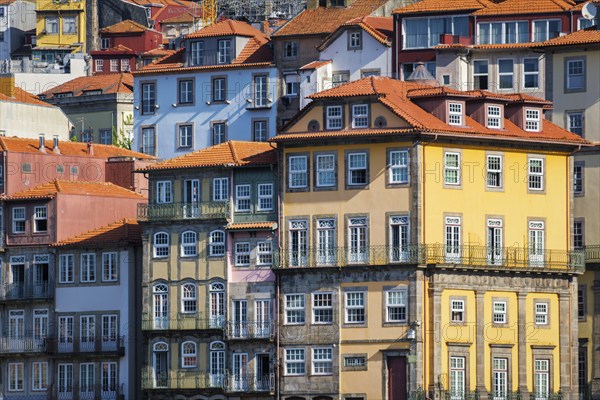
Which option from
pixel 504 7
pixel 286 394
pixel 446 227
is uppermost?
pixel 504 7

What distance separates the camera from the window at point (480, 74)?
123438 millimetres

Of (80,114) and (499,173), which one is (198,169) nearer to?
(499,173)

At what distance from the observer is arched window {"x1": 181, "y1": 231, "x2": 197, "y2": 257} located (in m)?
112

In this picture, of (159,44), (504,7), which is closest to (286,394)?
(504,7)

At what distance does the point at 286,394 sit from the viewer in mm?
108000

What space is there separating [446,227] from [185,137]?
31.4 m

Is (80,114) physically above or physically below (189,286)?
above

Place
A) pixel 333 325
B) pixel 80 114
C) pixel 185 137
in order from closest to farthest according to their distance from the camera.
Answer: pixel 333 325 → pixel 185 137 → pixel 80 114

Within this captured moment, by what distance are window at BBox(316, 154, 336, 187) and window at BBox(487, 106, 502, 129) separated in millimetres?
7860

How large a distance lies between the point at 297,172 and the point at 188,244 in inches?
268

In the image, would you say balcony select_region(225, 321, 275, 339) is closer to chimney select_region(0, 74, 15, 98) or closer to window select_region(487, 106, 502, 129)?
window select_region(487, 106, 502, 129)

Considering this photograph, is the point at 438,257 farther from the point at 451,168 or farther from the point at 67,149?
the point at 67,149

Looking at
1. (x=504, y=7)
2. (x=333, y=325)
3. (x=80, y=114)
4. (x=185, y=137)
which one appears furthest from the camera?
(x=80, y=114)

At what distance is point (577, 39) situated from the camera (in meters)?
117
